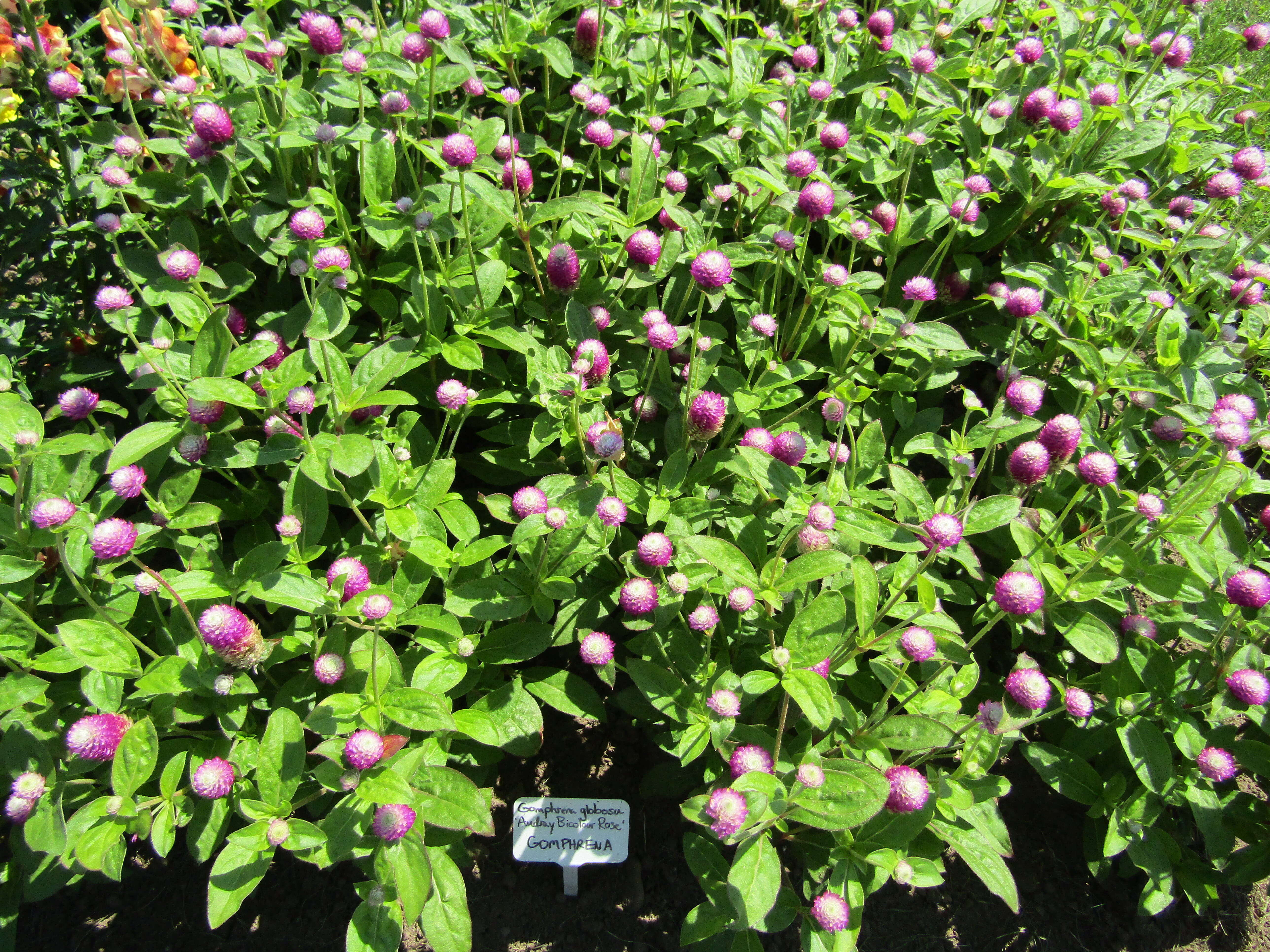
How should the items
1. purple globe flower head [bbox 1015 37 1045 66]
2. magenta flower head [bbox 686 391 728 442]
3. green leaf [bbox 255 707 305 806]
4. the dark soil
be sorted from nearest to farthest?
green leaf [bbox 255 707 305 806]
magenta flower head [bbox 686 391 728 442]
the dark soil
purple globe flower head [bbox 1015 37 1045 66]

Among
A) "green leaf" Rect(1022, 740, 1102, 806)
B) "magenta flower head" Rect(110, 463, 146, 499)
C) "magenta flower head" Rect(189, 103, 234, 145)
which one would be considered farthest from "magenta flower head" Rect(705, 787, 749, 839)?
"magenta flower head" Rect(189, 103, 234, 145)

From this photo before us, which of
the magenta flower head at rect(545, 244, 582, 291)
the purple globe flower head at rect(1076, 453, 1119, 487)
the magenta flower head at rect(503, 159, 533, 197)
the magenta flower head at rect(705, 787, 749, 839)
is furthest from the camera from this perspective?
the magenta flower head at rect(503, 159, 533, 197)

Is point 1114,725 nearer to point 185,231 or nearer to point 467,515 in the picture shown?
point 467,515

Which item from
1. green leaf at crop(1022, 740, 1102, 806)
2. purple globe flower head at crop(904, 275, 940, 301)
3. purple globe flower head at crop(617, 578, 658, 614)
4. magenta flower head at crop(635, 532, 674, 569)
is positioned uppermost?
purple globe flower head at crop(904, 275, 940, 301)

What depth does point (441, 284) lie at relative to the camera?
2.40 metres

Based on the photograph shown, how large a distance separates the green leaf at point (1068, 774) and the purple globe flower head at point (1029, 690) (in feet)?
1.57

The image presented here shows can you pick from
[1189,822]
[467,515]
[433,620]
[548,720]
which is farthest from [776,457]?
[1189,822]

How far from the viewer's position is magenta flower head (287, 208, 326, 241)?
7.00 ft

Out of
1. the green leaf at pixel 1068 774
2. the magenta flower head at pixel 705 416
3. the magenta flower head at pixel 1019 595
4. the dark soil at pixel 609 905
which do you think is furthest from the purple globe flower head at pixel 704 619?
the green leaf at pixel 1068 774

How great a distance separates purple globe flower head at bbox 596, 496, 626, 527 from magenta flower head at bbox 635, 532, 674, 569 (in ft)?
0.29

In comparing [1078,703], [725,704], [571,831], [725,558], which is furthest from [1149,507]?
[571,831]

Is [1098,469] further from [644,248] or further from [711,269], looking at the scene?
[644,248]

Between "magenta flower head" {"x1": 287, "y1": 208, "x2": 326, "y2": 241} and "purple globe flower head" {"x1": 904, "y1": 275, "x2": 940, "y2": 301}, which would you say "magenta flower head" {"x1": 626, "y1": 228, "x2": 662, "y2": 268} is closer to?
"purple globe flower head" {"x1": 904, "y1": 275, "x2": 940, "y2": 301}

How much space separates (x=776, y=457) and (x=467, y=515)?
0.92 meters
